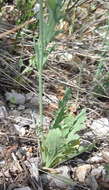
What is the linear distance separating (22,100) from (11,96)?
5 cm

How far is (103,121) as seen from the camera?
57.1 inches

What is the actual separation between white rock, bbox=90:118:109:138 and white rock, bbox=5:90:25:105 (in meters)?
0.31

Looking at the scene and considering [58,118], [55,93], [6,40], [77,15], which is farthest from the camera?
[77,15]

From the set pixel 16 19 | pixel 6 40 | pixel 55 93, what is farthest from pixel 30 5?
pixel 55 93

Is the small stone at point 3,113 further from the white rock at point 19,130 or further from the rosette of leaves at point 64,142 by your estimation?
the rosette of leaves at point 64,142

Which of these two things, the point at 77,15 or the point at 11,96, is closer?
the point at 11,96

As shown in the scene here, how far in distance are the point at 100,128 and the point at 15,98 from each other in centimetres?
37

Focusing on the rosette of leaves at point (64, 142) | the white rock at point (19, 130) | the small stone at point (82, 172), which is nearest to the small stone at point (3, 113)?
the white rock at point (19, 130)

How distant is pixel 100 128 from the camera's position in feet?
4.63

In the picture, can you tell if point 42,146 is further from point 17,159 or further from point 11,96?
point 11,96

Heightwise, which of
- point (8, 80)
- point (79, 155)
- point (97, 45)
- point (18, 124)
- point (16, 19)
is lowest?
point (79, 155)

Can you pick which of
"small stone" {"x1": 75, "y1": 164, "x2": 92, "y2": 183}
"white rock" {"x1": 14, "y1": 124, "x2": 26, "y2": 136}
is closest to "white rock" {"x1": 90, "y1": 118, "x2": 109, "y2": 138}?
"small stone" {"x1": 75, "y1": 164, "x2": 92, "y2": 183}

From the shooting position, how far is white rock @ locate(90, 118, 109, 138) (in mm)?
1386

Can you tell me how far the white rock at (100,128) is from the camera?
139 centimetres
